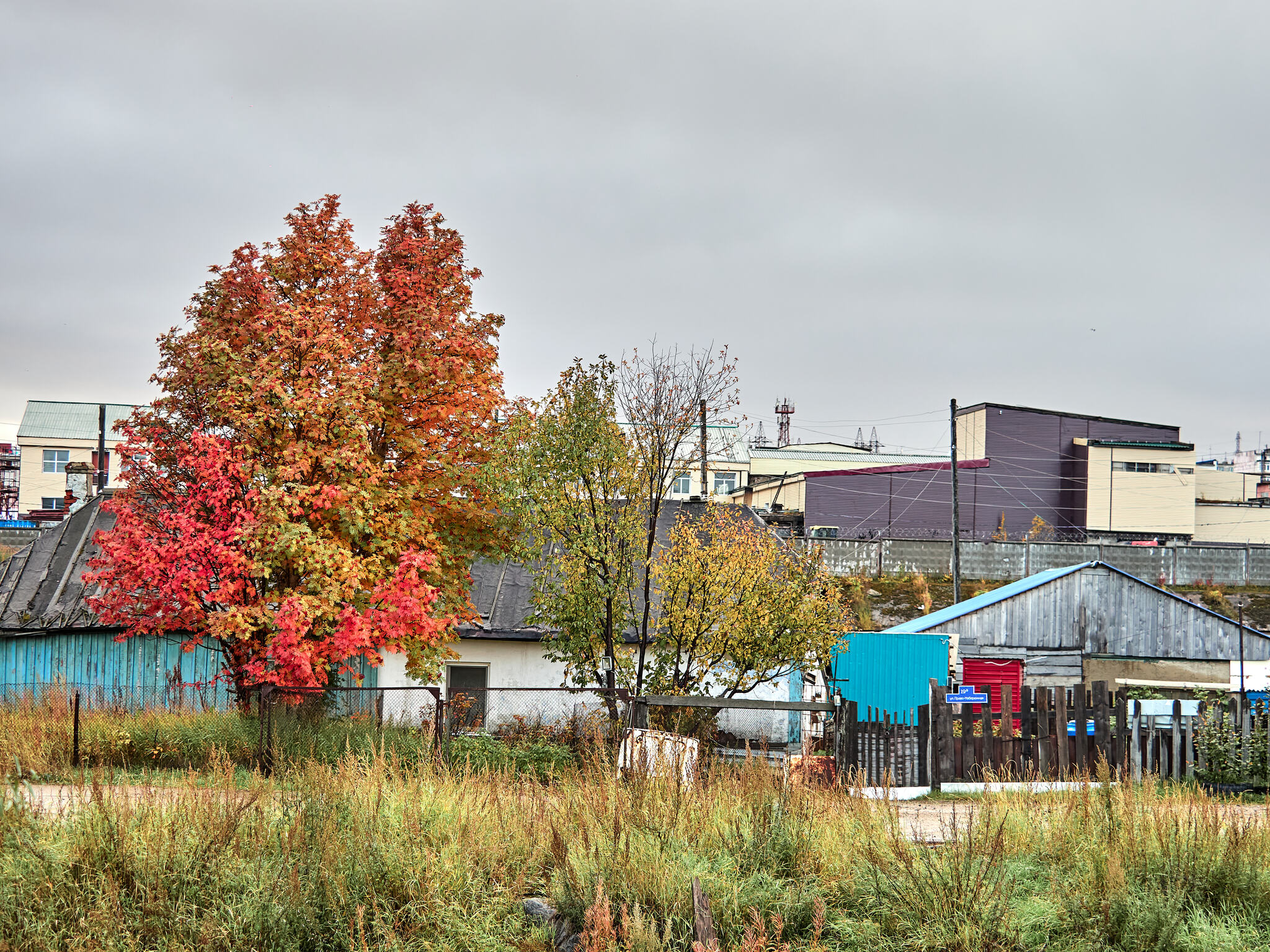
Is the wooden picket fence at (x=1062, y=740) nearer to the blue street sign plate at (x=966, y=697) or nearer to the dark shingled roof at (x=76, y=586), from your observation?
the blue street sign plate at (x=966, y=697)

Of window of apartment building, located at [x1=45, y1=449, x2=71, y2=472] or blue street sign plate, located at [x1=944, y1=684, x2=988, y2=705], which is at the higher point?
window of apartment building, located at [x1=45, y1=449, x2=71, y2=472]

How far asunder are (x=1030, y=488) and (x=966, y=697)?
38.2 meters

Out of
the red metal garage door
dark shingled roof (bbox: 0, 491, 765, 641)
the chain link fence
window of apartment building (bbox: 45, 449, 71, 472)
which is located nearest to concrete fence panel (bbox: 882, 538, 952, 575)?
dark shingled roof (bbox: 0, 491, 765, 641)

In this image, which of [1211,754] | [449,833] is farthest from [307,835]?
[1211,754]

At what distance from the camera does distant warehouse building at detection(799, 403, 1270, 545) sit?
5531cm

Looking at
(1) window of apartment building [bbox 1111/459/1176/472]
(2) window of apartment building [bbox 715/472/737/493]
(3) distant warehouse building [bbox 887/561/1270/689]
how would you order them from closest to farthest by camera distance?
(3) distant warehouse building [bbox 887/561/1270/689] → (1) window of apartment building [bbox 1111/459/1176/472] → (2) window of apartment building [bbox 715/472/737/493]

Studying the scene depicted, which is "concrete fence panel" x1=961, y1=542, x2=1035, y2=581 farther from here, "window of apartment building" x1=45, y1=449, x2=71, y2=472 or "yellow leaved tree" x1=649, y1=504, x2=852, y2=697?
"window of apartment building" x1=45, y1=449, x2=71, y2=472

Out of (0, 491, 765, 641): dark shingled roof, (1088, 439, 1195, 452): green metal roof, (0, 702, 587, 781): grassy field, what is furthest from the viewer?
(1088, 439, 1195, 452): green metal roof

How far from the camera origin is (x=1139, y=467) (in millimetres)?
56375

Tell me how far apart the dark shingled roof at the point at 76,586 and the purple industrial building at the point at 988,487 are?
2898 centimetres

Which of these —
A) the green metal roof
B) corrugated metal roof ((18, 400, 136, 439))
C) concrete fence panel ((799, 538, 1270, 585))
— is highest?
corrugated metal roof ((18, 400, 136, 439))

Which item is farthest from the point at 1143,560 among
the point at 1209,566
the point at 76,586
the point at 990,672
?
the point at 76,586

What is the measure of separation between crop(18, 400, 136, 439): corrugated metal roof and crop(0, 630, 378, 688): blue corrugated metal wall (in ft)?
165

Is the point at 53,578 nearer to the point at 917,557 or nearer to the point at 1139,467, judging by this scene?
the point at 917,557
